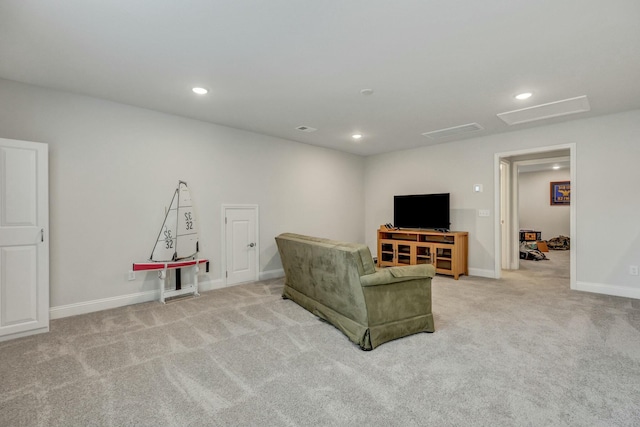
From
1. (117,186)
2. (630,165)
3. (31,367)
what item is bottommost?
(31,367)

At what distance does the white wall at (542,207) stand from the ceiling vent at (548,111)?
5.88 metres

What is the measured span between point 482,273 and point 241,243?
4.24 meters

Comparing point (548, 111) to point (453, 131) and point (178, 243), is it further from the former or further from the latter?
point (178, 243)

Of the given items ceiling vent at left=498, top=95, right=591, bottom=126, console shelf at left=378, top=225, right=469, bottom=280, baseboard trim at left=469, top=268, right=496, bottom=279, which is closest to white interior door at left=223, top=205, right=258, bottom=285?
console shelf at left=378, top=225, right=469, bottom=280

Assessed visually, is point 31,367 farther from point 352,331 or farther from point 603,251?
point 603,251

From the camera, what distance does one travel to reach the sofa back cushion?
2.60 meters

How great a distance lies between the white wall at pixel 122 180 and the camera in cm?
326

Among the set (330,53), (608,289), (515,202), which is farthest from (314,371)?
(515,202)

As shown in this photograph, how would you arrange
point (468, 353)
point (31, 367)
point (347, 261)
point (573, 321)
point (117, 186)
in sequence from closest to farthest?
point (31, 367), point (468, 353), point (347, 261), point (573, 321), point (117, 186)

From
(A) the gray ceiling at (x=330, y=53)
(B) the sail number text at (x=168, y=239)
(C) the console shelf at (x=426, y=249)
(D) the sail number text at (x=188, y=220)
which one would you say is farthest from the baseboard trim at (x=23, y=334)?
(C) the console shelf at (x=426, y=249)

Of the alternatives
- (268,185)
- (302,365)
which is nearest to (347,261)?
(302,365)

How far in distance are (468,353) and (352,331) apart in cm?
97

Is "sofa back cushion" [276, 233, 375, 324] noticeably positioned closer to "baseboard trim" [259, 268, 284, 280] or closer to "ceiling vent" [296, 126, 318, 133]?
"baseboard trim" [259, 268, 284, 280]

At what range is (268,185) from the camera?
521 centimetres
